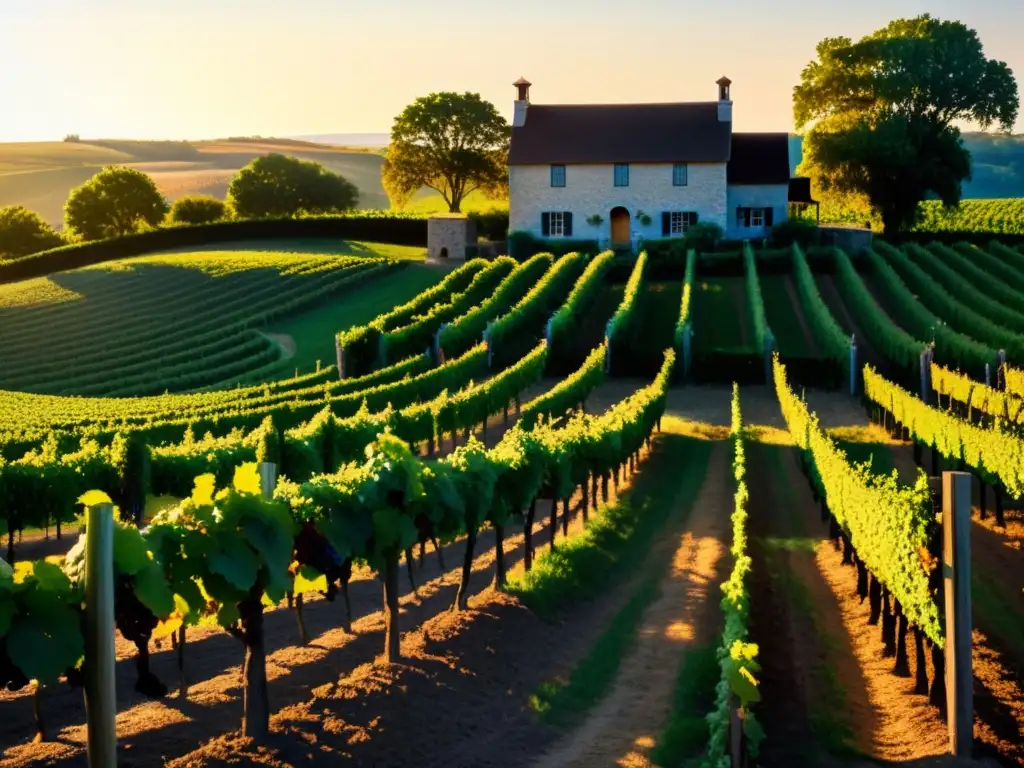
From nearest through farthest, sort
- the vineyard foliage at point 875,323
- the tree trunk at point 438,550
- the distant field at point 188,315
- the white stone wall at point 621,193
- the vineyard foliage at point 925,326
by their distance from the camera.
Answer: the tree trunk at point 438,550 → the vineyard foliage at point 925,326 → the vineyard foliage at point 875,323 → the distant field at point 188,315 → the white stone wall at point 621,193

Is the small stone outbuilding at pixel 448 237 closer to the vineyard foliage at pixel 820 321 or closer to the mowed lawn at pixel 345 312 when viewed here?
the mowed lawn at pixel 345 312

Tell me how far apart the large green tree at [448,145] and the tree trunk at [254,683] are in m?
74.4

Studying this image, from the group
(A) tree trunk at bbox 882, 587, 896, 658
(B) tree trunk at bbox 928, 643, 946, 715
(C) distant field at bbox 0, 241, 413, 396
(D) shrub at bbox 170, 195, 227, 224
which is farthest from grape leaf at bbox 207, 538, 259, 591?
(D) shrub at bbox 170, 195, 227, 224

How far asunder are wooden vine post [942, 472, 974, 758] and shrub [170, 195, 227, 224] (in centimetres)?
8942

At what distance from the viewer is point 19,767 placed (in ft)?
37.4

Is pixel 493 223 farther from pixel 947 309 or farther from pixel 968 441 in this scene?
pixel 968 441

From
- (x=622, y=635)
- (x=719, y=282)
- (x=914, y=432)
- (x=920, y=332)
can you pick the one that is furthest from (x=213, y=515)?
(x=719, y=282)

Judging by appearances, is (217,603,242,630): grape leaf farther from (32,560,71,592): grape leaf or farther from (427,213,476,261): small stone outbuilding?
(427,213,476,261): small stone outbuilding

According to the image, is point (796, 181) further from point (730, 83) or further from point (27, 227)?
point (27, 227)

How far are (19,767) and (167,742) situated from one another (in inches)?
48.3

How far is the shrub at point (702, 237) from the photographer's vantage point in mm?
68625

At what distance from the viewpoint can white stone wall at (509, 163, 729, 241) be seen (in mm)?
72062

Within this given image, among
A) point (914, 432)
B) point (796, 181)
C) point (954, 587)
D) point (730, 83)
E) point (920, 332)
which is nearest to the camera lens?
point (954, 587)

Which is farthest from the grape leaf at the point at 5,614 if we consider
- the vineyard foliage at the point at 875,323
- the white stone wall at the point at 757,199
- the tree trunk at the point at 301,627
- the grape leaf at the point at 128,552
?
the white stone wall at the point at 757,199
